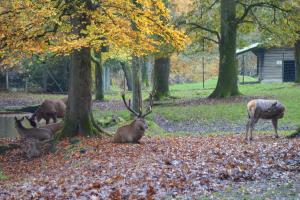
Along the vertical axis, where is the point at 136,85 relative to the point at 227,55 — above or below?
below

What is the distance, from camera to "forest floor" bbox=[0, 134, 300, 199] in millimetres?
9883

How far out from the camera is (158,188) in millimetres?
10133

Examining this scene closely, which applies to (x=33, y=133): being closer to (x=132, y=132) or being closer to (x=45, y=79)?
(x=132, y=132)

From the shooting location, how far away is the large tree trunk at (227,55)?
32.7 m

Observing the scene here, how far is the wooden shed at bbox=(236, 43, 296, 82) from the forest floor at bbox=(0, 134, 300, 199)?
116ft

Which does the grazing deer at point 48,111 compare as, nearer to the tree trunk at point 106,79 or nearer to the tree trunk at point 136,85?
the tree trunk at point 136,85

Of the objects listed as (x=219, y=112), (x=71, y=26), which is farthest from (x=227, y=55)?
(x=71, y=26)

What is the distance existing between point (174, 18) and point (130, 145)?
1827 cm

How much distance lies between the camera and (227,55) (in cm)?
3322

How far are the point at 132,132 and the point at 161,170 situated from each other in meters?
5.28

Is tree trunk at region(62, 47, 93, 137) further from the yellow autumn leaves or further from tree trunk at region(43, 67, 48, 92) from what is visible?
tree trunk at region(43, 67, 48, 92)

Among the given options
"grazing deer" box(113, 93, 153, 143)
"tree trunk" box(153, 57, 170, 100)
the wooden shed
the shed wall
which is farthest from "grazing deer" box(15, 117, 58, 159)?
the shed wall

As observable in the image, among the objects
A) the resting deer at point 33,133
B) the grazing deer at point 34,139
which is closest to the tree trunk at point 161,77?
the grazing deer at point 34,139

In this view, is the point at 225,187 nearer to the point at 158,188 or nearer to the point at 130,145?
the point at 158,188
